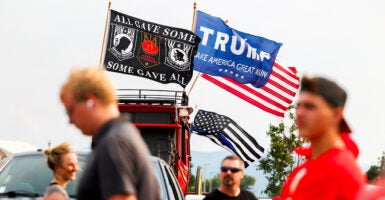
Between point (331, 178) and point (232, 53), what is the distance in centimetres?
2349

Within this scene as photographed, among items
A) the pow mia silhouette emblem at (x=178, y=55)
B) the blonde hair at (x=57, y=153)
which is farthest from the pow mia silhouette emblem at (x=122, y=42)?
the blonde hair at (x=57, y=153)

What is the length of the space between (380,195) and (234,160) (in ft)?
20.1

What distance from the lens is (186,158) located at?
2084 cm

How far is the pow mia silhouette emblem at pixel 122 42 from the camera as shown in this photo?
25.2 meters

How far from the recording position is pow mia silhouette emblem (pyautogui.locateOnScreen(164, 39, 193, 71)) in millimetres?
24906

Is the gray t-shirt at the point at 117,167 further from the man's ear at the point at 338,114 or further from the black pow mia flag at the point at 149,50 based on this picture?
the black pow mia flag at the point at 149,50

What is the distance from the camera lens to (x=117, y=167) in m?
4.15

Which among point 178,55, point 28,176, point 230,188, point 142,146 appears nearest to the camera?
point 142,146

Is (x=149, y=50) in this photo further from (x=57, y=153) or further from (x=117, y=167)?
(x=117, y=167)

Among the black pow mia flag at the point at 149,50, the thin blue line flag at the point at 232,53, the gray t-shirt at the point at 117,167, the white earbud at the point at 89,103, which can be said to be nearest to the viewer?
the gray t-shirt at the point at 117,167

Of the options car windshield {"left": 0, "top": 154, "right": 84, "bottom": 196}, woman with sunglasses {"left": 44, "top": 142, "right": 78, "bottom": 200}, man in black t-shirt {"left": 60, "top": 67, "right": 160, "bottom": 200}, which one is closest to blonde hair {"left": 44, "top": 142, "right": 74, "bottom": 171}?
woman with sunglasses {"left": 44, "top": 142, "right": 78, "bottom": 200}

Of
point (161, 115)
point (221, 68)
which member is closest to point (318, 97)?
point (161, 115)

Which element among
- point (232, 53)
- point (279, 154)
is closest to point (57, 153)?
point (232, 53)

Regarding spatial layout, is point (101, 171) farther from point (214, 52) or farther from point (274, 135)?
point (274, 135)
